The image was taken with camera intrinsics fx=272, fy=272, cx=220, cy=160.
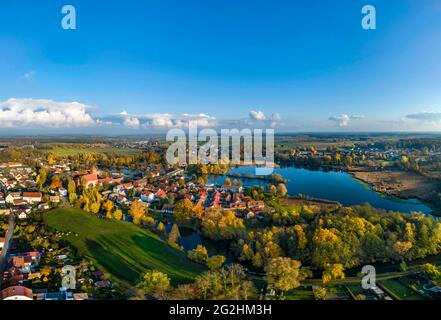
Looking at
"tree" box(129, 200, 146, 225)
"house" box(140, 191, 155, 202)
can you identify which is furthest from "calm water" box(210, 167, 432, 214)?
"tree" box(129, 200, 146, 225)

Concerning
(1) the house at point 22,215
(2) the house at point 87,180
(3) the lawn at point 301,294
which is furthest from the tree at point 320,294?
Answer: (2) the house at point 87,180

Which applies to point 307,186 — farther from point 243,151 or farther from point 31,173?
point 31,173

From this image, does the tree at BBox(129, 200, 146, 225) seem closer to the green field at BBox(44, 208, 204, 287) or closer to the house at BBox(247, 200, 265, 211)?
the green field at BBox(44, 208, 204, 287)

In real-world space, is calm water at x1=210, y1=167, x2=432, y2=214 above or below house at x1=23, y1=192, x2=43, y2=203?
below

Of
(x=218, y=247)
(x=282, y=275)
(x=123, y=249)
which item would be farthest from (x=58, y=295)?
(x=218, y=247)

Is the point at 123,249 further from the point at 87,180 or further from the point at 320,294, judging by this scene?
the point at 87,180

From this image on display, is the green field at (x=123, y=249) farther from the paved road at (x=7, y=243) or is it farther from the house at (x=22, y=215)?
the paved road at (x=7, y=243)

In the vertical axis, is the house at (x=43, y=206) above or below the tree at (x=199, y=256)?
above
